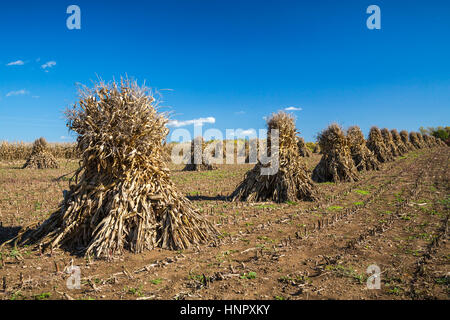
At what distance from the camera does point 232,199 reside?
11.6 meters

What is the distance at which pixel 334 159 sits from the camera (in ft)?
56.6

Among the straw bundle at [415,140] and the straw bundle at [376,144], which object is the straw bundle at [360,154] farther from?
the straw bundle at [415,140]

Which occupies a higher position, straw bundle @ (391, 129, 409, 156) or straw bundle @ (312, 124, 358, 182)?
straw bundle @ (391, 129, 409, 156)

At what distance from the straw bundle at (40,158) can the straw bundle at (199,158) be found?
1427 cm

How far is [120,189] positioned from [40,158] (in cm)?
2831

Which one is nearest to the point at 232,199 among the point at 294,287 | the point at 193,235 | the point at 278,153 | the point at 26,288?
the point at 278,153

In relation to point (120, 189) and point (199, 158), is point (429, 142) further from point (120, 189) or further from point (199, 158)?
point (120, 189)

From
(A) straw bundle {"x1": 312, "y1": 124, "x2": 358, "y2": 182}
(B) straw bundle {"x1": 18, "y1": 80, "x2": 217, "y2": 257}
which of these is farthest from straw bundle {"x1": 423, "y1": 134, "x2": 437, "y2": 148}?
(B) straw bundle {"x1": 18, "y1": 80, "x2": 217, "y2": 257}

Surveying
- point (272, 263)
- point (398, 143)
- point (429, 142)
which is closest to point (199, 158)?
point (272, 263)

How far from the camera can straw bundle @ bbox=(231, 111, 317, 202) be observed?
37.4ft

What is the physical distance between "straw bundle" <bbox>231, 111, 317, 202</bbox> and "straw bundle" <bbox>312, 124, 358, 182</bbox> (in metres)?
5.92

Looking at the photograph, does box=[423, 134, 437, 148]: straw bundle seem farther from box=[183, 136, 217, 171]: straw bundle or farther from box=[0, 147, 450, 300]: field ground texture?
Answer: box=[0, 147, 450, 300]: field ground texture

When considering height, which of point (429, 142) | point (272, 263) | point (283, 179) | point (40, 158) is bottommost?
point (272, 263)
